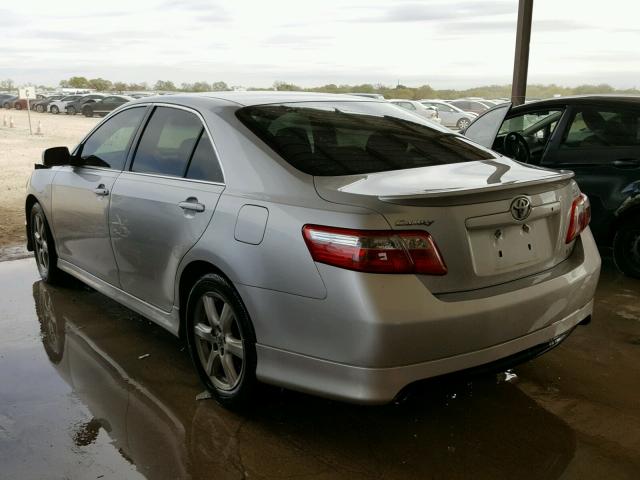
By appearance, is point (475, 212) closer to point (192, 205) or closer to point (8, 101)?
point (192, 205)

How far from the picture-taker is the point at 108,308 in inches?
190

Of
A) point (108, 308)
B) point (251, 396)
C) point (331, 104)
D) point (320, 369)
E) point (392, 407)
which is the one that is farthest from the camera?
point (108, 308)

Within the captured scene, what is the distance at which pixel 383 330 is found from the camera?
2.42 meters

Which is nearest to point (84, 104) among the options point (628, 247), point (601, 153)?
point (601, 153)

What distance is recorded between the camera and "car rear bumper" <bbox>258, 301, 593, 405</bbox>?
249 centimetres

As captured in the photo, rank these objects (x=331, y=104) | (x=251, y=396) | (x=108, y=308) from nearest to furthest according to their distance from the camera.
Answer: (x=251, y=396), (x=331, y=104), (x=108, y=308)

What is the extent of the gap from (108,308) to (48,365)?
3.31ft

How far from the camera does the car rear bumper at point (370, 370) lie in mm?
2492

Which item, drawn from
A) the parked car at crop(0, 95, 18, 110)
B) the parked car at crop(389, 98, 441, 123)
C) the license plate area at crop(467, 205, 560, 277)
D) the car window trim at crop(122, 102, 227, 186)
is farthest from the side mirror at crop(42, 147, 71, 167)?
the parked car at crop(0, 95, 18, 110)

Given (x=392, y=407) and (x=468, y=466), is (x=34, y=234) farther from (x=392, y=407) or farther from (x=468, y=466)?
(x=468, y=466)

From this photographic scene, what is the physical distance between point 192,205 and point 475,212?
139 cm

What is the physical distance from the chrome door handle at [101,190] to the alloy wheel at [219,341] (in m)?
1.23

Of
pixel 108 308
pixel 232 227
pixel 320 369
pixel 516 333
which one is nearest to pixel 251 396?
pixel 320 369

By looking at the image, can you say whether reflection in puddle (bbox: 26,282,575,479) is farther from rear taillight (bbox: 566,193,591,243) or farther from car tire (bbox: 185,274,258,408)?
rear taillight (bbox: 566,193,591,243)
